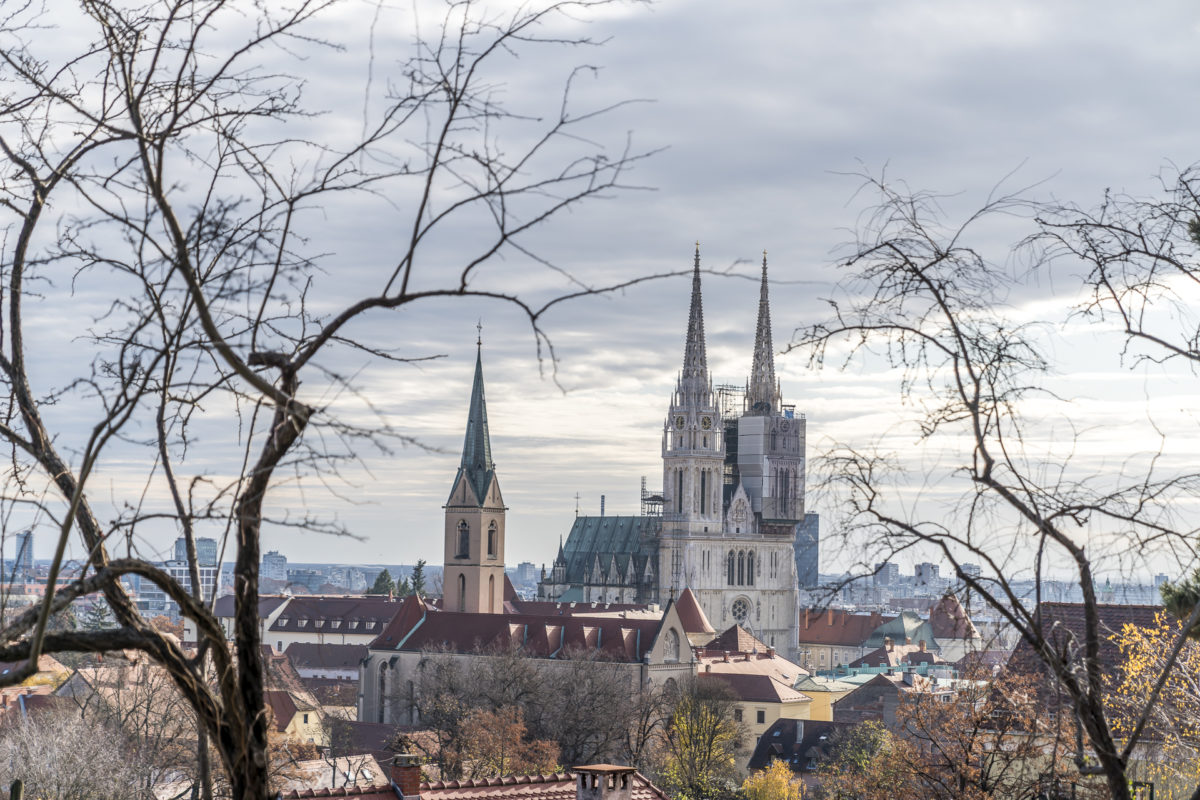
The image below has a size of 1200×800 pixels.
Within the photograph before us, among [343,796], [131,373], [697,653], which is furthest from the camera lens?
[697,653]

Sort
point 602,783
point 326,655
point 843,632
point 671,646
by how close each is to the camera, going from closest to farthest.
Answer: point 602,783 → point 671,646 → point 326,655 → point 843,632

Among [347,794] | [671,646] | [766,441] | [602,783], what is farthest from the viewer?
[766,441]

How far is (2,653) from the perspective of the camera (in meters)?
4.20

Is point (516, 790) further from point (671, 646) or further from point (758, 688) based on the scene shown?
point (758, 688)

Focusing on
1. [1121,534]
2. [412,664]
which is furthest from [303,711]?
[1121,534]

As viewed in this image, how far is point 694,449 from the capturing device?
115625 millimetres

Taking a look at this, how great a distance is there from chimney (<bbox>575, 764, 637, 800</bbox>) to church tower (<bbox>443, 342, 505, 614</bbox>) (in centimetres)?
6837

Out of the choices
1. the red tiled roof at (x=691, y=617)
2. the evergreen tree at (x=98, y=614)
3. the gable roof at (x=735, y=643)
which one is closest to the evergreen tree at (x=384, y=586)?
the red tiled roof at (x=691, y=617)

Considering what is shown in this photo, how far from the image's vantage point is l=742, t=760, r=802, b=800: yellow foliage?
51.3 m

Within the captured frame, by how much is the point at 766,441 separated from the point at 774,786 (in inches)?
2867

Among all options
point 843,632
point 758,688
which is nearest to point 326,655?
point 758,688

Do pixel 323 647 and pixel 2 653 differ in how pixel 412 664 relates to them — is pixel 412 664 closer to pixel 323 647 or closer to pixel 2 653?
pixel 323 647

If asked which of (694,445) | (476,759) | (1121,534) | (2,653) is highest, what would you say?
(694,445)

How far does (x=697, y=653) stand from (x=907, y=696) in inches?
2027
